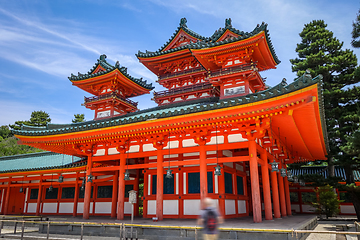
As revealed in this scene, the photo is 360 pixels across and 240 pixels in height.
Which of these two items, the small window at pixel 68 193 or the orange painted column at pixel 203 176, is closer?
the orange painted column at pixel 203 176

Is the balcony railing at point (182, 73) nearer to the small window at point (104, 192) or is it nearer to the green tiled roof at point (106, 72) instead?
the green tiled roof at point (106, 72)

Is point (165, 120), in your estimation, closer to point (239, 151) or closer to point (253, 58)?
point (239, 151)

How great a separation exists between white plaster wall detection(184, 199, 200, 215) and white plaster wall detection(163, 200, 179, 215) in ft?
1.96

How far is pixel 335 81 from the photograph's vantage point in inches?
960

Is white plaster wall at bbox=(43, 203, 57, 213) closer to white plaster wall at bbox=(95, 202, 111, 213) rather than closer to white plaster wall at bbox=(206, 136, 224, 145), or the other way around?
white plaster wall at bbox=(95, 202, 111, 213)

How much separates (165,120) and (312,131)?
7928 millimetres

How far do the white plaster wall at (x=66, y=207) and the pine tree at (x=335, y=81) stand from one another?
2333cm

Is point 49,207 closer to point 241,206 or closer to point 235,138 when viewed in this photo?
point 241,206

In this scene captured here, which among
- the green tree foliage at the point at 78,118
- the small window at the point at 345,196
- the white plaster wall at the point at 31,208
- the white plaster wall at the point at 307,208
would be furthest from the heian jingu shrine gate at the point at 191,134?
the green tree foliage at the point at 78,118

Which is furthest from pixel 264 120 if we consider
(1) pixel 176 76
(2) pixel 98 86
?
(2) pixel 98 86

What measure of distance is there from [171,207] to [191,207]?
1310mm

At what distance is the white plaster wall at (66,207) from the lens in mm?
22508

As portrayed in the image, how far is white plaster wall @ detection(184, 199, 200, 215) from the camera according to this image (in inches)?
567

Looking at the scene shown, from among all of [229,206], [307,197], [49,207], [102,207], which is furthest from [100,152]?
[307,197]
